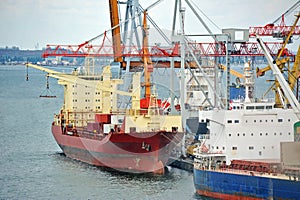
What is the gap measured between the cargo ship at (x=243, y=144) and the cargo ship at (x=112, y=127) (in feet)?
18.5

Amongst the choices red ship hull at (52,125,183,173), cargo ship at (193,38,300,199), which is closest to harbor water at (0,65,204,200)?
red ship hull at (52,125,183,173)

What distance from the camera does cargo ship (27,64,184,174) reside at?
1201 inches

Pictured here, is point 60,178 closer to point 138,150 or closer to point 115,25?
point 138,150

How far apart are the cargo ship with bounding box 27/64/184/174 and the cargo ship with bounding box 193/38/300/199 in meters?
5.65

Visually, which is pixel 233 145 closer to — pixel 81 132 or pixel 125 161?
pixel 125 161

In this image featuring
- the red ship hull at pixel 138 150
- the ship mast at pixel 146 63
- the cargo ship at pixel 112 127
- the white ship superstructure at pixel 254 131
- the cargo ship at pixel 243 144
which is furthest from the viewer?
the ship mast at pixel 146 63

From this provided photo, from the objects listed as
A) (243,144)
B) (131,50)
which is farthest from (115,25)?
A: (243,144)

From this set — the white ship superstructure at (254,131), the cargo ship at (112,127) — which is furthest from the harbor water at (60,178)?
the white ship superstructure at (254,131)

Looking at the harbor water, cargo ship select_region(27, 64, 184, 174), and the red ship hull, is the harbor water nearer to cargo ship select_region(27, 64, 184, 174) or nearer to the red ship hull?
the red ship hull

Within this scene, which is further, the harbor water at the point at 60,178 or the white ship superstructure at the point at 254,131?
the harbor water at the point at 60,178

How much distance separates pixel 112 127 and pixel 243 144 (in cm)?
1064

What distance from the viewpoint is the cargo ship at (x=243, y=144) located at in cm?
2250

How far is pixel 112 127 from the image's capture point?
1312 inches

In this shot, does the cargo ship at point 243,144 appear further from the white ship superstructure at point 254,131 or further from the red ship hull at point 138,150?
the red ship hull at point 138,150
